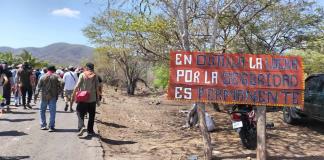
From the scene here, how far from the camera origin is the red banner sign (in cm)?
830

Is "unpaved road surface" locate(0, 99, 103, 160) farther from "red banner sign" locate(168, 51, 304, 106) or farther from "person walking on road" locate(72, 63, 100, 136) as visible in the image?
"red banner sign" locate(168, 51, 304, 106)

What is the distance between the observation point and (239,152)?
9477 millimetres

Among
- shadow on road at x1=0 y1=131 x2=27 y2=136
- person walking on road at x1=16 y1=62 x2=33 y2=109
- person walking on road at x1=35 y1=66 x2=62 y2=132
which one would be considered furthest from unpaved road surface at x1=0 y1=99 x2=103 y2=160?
person walking on road at x1=16 y1=62 x2=33 y2=109

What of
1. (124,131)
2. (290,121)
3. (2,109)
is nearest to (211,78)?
(124,131)

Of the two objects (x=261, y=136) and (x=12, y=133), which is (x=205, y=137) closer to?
(x=261, y=136)

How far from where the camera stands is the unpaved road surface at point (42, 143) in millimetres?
8414

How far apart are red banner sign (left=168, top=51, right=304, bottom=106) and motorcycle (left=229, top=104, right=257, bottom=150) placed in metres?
1.28

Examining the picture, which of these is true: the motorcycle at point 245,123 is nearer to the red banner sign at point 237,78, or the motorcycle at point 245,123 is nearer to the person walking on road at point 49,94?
the red banner sign at point 237,78

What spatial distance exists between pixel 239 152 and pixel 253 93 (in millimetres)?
1731

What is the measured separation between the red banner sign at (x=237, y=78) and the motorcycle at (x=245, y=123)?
4.21ft

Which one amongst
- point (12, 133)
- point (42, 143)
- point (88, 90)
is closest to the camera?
point (42, 143)

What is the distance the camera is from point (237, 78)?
330 inches

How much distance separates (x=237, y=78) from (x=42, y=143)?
4.36 metres

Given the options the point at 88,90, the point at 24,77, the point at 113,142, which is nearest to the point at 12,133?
the point at 88,90
